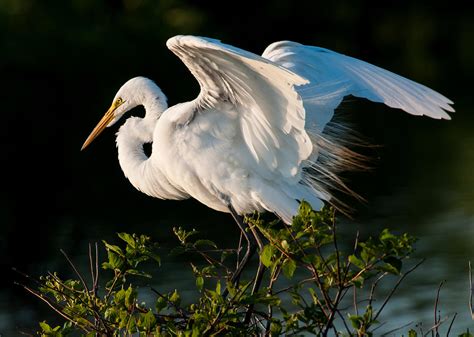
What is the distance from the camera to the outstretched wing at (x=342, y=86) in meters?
4.02

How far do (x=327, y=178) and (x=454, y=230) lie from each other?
3.50m

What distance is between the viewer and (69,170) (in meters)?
10.2

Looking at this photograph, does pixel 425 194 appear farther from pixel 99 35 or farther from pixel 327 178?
pixel 99 35

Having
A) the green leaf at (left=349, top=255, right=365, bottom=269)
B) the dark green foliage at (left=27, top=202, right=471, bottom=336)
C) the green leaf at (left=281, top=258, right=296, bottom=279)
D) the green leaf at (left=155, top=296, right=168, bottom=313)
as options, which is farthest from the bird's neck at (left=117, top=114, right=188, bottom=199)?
the green leaf at (left=349, top=255, right=365, bottom=269)

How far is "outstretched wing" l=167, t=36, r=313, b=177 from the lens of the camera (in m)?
3.61

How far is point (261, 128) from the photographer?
13.7 feet

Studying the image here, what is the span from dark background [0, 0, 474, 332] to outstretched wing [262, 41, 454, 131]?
3088 millimetres

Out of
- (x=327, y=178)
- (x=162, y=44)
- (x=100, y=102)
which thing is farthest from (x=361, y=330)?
(x=162, y=44)

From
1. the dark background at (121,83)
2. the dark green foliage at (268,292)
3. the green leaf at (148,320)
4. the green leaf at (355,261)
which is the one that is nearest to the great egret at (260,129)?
the dark green foliage at (268,292)

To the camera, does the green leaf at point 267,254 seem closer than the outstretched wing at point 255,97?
Yes

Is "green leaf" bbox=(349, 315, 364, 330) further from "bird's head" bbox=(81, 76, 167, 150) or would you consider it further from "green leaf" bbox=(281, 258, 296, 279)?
"bird's head" bbox=(81, 76, 167, 150)

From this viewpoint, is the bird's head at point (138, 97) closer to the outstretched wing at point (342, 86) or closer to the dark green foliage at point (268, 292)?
the outstretched wing at point (342, 86)

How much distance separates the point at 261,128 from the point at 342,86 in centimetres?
41

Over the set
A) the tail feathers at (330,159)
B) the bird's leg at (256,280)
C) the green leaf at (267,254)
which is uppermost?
the green leaf at (267,254)
